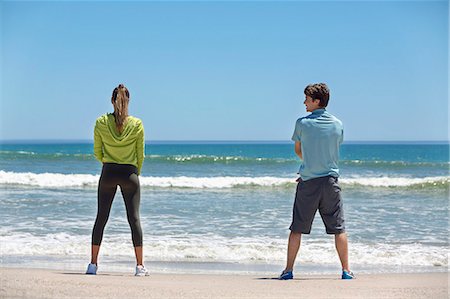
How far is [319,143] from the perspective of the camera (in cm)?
441

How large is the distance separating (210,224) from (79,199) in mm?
4423

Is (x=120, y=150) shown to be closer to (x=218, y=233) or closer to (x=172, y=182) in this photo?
(x=218, y=233)

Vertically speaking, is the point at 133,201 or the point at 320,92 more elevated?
the point at 320,92

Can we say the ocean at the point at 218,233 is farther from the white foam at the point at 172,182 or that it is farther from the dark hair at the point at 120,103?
the white foam at the point at 172,182

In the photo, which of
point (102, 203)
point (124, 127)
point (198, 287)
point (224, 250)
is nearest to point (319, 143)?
point (198, 287)

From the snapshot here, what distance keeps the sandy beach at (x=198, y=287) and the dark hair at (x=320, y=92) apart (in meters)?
1.38

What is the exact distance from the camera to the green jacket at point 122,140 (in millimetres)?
4602

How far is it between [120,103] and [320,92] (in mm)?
1533

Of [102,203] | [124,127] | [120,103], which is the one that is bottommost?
[102,203]

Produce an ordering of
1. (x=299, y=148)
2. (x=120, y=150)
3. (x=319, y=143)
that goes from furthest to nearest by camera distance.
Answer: (x=120, y=150) < (x=299, y=148) < (x=319, y=143)

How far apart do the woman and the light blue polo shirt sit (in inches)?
50.0

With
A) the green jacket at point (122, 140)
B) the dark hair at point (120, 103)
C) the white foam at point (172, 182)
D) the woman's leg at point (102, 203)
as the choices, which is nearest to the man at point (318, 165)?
the green jacket at point (122, 140)

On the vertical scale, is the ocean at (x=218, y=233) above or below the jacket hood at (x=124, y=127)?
below

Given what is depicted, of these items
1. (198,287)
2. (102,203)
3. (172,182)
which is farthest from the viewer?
(172,182)
